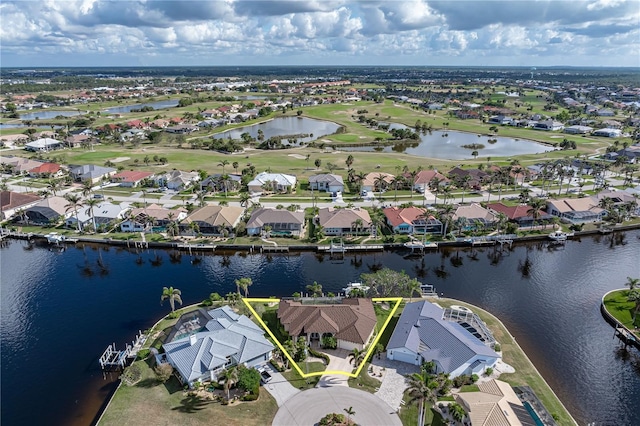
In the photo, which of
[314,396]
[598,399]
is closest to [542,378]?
[598,399]

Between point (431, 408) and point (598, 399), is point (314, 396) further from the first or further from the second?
point (598, 399)

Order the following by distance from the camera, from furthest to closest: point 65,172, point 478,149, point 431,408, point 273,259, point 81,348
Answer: point 478,149, point 65,172, point 273,259, point 81,348, point 431,408

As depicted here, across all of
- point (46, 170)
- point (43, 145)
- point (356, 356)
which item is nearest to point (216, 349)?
point (356, 356)

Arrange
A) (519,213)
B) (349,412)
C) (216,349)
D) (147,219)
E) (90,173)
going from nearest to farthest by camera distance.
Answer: (349,412)
(216,349)
(147,219)
(519,213)
(90,173)

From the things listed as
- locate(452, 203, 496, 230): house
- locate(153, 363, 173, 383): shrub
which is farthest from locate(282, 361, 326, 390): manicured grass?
locate(452, 203, 496, 230): house

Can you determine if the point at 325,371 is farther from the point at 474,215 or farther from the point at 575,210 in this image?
the point at 575,210

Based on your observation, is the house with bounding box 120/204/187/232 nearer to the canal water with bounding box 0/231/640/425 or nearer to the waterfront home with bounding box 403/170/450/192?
the canal water with bounding box 0/231/640/425

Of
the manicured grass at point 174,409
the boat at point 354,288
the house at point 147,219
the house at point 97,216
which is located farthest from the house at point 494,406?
the house at point 97,216
